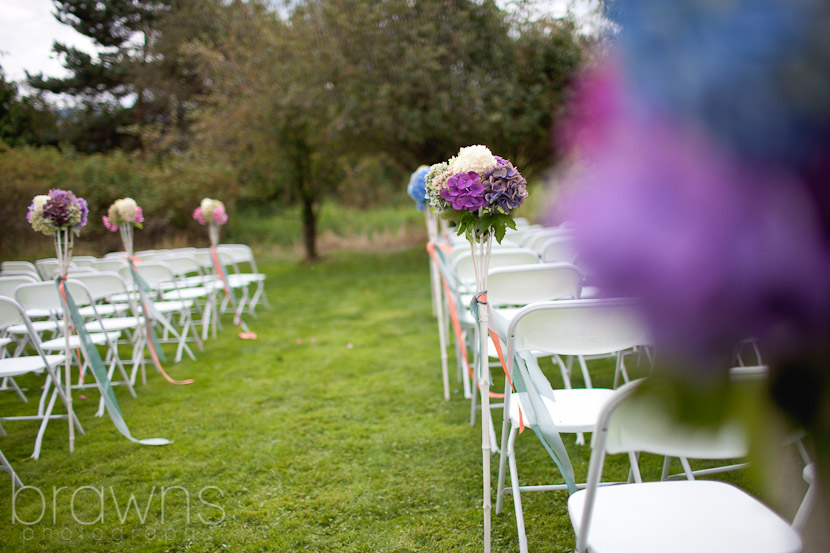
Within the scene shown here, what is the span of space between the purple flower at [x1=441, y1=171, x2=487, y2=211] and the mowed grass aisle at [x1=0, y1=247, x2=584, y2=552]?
4.24 feet

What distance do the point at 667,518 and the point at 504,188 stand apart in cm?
103

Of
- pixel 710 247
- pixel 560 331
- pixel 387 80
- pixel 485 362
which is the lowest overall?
pixel 485 362

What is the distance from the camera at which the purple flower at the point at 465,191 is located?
1.75 metres

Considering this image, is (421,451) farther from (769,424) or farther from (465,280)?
(769,424)

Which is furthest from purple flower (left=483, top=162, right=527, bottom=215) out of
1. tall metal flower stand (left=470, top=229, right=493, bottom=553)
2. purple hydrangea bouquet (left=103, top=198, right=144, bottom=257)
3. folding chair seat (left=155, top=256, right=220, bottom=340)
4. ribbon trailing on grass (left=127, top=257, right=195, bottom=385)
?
folding chair seat (left=155, top=256, right=220, bottom=340)

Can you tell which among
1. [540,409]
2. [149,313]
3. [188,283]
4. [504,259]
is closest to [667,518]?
[540,409]

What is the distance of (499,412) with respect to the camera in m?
3.35

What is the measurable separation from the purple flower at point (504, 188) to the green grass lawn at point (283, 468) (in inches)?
50.4

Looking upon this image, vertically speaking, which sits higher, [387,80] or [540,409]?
[387,80]

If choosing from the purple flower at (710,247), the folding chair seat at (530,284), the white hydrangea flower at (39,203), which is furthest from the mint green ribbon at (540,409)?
the white hydrangea flower at (39,203)

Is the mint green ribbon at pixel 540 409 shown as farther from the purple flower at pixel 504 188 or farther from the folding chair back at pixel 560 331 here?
the purple flower at pixel 504 188

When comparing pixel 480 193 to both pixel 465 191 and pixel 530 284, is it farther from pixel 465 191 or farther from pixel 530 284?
pixel 530 284

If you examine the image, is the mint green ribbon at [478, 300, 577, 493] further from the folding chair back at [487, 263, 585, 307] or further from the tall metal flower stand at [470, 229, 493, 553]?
the folding chair back at [487, 263, 585, 307]

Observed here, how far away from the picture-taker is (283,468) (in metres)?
→ 2.70
